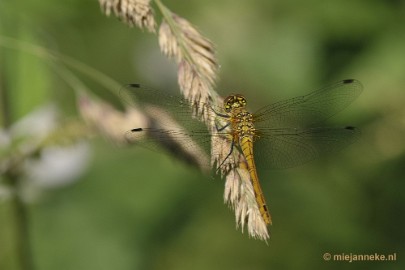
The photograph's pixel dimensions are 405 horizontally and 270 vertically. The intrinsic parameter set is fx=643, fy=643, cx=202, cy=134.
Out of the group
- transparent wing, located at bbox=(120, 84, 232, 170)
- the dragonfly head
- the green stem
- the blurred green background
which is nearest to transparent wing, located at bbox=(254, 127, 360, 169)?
the dragonfly head

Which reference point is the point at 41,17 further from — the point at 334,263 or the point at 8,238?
the point at 334,263

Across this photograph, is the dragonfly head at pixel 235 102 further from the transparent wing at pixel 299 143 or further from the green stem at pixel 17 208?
the green stem at pixel 17 208

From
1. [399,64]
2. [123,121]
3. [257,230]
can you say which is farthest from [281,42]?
[257,230]

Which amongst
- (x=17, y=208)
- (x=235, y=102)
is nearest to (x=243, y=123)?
(x=235, y=102)

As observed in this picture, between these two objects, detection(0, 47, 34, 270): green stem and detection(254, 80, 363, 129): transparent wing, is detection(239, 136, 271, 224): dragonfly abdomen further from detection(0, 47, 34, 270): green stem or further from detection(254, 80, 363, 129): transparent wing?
detection(0, 47, 34, 270): green stem

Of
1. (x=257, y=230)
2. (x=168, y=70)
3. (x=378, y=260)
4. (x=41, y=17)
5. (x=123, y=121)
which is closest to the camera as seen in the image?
(x=257, y=230)

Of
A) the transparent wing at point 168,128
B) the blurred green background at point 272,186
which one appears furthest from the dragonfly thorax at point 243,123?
the blurred green background at point 272,186
